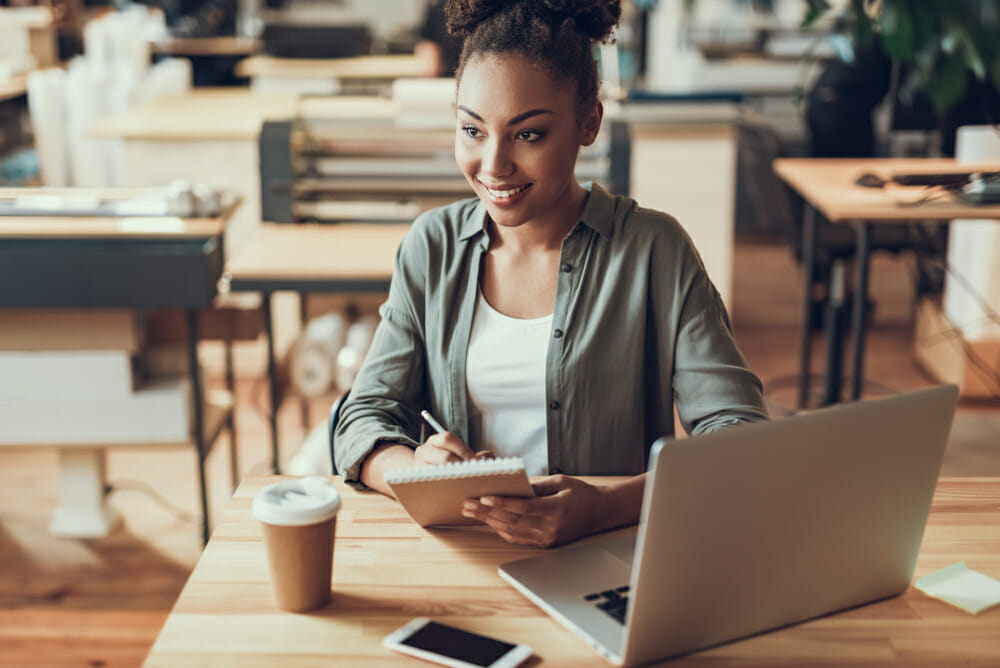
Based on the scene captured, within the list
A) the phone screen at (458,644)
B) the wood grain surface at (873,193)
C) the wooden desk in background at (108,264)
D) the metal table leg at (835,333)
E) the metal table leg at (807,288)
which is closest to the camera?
the phone screen at (458,644)

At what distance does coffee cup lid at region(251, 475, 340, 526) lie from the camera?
1.00 m

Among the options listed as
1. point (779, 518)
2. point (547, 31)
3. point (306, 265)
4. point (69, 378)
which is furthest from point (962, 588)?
point (69, 378)

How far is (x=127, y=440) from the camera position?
99.7 inches

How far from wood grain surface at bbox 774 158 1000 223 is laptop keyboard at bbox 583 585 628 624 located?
1946 millimetres

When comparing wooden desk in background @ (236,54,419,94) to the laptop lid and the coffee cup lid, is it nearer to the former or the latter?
the coffee cup lid

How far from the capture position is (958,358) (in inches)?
147

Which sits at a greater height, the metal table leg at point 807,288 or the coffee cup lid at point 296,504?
the coffee cup lid at point 296,504

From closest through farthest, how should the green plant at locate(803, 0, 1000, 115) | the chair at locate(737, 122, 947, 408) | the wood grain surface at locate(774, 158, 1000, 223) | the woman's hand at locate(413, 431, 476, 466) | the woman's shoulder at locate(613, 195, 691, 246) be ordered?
the green plant at locate(803, 0, 1000, 115) < the woman's hand at locate(413, 431, 476, 466) < the woman's shoulder at locate(613, 195, 691, 246) < the wood grain surface at locate(774, 158, 1000, 223) < the chair at locate(737, 122, 947, 408)

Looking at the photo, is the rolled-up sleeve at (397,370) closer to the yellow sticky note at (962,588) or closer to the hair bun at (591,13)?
the hair bun at (591,13)

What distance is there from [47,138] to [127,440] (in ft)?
8.25

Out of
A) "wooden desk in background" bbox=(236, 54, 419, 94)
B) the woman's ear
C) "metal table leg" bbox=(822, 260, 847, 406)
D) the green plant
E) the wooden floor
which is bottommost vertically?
the wooden floor

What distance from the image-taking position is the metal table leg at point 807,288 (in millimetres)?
3410

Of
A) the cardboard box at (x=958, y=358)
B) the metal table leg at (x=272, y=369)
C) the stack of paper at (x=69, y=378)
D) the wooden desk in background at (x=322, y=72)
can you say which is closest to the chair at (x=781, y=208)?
the cardboard box at (x=958, y=358)

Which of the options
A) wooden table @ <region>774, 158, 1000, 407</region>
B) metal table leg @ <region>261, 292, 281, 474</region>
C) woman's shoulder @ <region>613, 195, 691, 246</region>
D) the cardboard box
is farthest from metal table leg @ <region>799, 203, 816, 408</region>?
woman's shoulder @ <region>613, 195, 691, 246</region>
